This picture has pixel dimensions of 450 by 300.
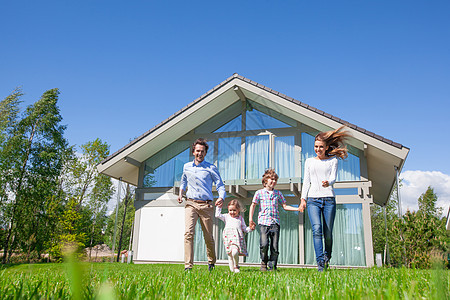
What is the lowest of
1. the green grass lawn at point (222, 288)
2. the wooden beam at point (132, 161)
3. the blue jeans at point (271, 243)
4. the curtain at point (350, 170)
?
the green grass lawn at point (222, 288)

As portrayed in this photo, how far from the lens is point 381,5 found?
478 inches

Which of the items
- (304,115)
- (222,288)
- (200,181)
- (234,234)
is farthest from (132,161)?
(222,288)

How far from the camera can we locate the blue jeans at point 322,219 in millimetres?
4918

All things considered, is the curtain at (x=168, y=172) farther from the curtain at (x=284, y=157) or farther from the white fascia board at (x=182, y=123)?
the curtain at (x=284, y=157)

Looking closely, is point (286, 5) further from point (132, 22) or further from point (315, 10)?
point (132, 22)

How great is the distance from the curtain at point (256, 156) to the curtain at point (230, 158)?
317 mm

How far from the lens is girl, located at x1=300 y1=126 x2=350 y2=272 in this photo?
4918 mm

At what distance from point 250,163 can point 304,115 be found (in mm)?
2495

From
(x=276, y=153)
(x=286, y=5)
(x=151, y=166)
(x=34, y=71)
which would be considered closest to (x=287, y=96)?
(x=276, y=153)

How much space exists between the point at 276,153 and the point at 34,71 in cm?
1246

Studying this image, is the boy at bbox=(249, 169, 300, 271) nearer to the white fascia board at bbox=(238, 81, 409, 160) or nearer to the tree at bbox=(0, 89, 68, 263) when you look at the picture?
the white fascia board at bbox=(238, 81, 409, 160)

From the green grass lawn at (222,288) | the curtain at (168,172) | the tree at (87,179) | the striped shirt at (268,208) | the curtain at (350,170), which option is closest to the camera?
the green grass lawn at (222,288)

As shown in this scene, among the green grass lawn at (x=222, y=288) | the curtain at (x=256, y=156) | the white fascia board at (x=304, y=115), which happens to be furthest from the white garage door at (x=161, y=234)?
the green grass lawn at (x=222, y=288)

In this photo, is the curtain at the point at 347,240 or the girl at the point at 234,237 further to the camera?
the curtain at the point at 347,240
